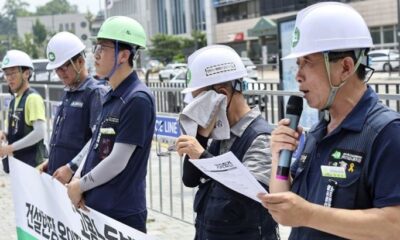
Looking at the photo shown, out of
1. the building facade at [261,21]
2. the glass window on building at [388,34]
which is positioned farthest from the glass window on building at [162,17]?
the glass window on building at [388,34]

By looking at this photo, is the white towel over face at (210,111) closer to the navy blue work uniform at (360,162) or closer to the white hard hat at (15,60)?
the navy blue work uniform at (360,162)

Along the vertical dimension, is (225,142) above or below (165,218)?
above

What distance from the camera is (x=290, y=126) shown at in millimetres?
2211

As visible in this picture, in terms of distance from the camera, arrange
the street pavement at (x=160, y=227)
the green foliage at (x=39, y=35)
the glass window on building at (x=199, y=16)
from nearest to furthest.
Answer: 1. the street pavement at (x=160, y=227)
2. the glass window on building at (x=199, y=16)
3. the green foliage at (x=39, y=35)

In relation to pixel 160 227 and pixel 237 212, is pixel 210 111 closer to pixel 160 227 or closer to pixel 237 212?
pixel 237 212

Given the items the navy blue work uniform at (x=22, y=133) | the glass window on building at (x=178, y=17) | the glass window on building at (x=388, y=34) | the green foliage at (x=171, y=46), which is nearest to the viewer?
the navy blue work uniform at (x=22, y=133)

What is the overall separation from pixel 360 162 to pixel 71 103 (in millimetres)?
3018

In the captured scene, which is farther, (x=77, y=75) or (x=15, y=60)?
(x=15, y=60)

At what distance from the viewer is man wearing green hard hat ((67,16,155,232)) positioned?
3.61 metres

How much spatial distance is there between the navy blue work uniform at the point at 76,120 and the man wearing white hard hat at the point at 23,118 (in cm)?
114

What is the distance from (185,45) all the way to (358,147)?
3323 inches

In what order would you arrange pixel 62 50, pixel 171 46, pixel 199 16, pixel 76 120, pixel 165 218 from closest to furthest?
1. pixel 76 120
2. pixel 62 50
3. pixel 165 218
4. pixel 171 46
5. pixel 199 16

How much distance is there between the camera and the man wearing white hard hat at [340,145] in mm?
1941

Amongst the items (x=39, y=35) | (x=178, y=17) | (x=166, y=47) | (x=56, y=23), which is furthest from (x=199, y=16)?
(x=56, y=23)
